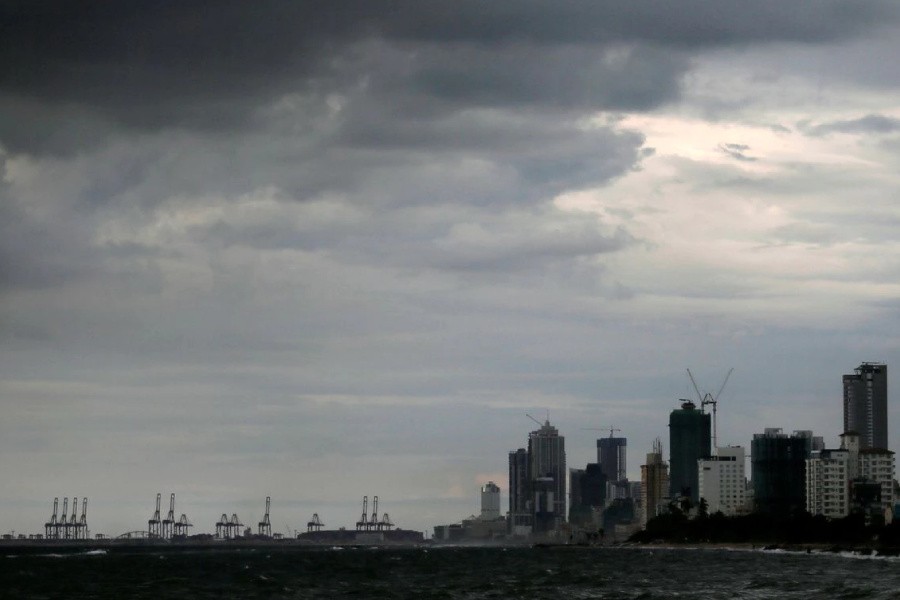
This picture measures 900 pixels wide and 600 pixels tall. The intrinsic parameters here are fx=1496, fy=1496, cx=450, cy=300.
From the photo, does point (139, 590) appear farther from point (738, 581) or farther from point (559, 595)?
point (738, 581)

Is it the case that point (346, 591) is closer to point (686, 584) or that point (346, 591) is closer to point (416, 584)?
point (416, 584)

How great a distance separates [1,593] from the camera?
577 feet

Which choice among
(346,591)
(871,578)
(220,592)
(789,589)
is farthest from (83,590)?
(871,578)

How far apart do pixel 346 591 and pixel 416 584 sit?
19.0 meters

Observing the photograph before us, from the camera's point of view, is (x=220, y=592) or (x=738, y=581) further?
(x=738, y=581)

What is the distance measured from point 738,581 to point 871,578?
1932 cm

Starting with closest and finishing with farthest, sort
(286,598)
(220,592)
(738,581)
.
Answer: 1. (286,598)
2. (220,592)
3. (738,581)

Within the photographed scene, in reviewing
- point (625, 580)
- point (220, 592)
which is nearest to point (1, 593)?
point (220, 592)

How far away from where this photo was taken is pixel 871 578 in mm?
189625

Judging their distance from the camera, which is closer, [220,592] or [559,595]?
[559,595]

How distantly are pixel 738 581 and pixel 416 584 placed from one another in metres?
39.9

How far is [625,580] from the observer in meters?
194

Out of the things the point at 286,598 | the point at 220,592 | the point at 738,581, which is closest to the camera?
the point at 286,598

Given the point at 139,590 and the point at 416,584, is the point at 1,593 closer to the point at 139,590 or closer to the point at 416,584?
the point at 139,590
